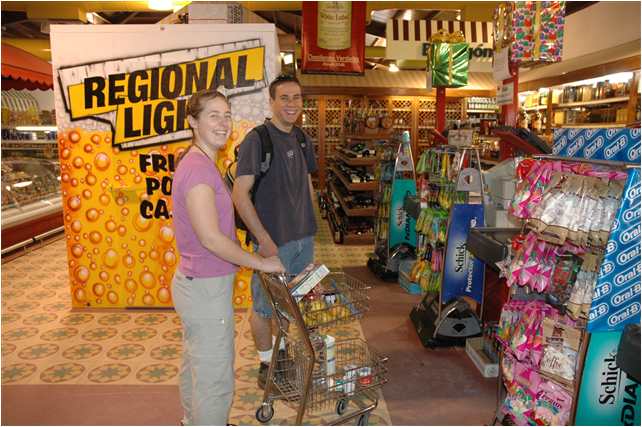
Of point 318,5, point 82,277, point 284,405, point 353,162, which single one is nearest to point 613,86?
point 353,162

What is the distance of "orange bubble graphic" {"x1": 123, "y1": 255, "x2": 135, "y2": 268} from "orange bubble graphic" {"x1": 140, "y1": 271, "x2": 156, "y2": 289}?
0.14m

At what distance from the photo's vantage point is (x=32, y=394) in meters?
3.22

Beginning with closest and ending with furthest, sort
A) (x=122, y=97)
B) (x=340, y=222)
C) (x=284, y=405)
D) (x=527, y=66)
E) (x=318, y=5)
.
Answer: (x=284, y=405) < (x=527, y=66) < (x=122, y=97) < (x=318, y=5) < (x=340, y=222)

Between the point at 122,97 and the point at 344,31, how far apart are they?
11.2ft

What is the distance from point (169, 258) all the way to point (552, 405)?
136 inches

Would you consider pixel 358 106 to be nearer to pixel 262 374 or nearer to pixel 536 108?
pixel 536 108

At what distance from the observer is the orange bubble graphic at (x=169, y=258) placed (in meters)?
4.67

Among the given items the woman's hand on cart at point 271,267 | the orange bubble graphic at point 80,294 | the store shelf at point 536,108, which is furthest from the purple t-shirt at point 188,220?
the store shelf at point 536,108

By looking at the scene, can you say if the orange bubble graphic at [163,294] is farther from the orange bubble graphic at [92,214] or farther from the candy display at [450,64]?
the candy display at [450,64]

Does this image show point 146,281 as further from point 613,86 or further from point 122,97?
point 613,86

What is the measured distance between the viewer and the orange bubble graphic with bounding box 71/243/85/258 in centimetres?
468

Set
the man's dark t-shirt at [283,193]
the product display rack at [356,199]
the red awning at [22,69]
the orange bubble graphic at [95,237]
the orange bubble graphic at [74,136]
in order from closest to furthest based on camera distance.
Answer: the man's dark t-shirt at [283,193] → the orange bubble graphic at [74,136] → the orange bubble graphic at [95,237] → the red awning at [22,69] → the product display rack at [356,199]

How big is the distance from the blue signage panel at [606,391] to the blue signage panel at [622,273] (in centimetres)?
10

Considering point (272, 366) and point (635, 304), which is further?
point (272, 366)
